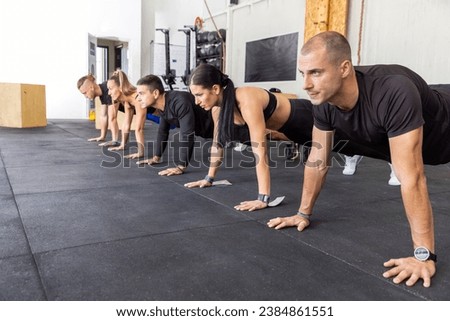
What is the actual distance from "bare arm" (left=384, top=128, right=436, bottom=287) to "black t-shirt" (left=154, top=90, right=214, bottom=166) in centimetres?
177

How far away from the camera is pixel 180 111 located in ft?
9.17

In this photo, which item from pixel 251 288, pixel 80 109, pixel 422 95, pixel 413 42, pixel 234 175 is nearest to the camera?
pixel 251 288

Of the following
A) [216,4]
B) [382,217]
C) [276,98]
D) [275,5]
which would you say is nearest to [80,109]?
[216,4]

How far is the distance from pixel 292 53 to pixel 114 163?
4.24 m

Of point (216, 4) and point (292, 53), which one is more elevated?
point (216, 4)

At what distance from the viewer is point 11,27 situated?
308 inches

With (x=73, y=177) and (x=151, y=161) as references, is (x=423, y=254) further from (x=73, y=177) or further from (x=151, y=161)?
(x=151, y=161)

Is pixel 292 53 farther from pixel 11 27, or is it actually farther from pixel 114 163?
pixel 11 27

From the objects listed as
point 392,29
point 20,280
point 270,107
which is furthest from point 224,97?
point 392,29

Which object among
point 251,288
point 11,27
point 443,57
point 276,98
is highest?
point 11,27

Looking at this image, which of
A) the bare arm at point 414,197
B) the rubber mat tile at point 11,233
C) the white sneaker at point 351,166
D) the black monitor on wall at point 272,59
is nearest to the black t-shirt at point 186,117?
the white sneaker at point 351,166

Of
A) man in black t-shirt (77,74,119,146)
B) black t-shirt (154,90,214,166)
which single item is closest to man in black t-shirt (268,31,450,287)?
black t-shirt (154,90,214,166)

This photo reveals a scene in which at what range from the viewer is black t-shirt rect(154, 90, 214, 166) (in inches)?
109

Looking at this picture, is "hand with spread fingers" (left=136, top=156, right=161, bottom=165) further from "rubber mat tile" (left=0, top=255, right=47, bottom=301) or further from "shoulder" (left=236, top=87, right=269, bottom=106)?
"rubber mat tile" (left=0, top=255, right=47, bottom=301)
